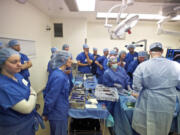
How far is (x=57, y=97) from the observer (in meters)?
1.23

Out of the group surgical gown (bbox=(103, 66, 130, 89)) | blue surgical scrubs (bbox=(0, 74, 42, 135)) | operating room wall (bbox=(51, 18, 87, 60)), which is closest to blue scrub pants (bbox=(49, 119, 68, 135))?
blue surgical scrubs (bbox=(0, 74, 42, 135))

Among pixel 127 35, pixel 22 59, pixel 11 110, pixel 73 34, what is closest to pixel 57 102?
pixel 11 110

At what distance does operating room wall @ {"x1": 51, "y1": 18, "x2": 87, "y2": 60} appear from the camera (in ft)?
13.3

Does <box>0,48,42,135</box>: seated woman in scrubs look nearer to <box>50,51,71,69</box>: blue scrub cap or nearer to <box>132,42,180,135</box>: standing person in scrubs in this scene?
<box>50,51,71,69</box>: blue scrub cap

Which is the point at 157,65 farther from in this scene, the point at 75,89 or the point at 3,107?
the point at 3,107

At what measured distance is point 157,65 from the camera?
1346mm

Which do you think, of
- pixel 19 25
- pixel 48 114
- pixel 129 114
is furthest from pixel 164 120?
pixel 19 25

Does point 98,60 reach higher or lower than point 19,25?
lower

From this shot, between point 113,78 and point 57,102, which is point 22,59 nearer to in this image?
point 57,102

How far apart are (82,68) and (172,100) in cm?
228

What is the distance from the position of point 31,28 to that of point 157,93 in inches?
129

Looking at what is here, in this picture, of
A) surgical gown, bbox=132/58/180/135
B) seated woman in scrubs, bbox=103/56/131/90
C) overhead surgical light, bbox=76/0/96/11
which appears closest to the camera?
surgical gown, bbox=132/58/180/135

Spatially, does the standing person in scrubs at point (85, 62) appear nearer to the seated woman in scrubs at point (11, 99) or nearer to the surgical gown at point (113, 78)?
the surgical gown at point (113, 78)

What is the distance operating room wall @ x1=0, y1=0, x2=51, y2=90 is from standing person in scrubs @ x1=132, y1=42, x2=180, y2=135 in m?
2.64
